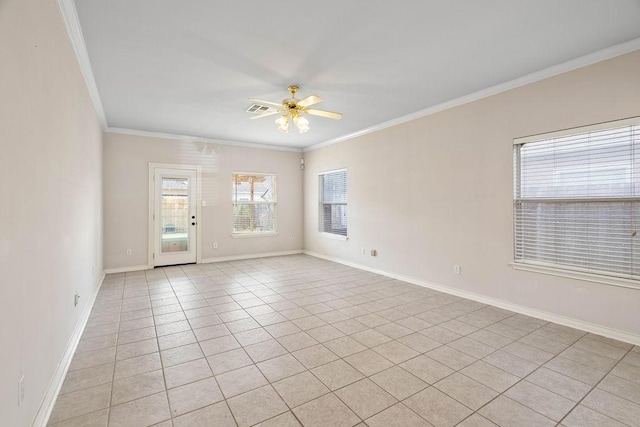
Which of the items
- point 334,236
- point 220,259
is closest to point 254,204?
point 220,259

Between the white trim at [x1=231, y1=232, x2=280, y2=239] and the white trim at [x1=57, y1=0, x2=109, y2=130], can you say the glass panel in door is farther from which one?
the white trim at [x1=57, y1=0, x2=109, y2=130]

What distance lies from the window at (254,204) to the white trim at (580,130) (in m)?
5.21

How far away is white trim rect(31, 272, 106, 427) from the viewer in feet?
5.83

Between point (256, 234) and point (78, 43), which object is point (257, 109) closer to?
point (78, 43)

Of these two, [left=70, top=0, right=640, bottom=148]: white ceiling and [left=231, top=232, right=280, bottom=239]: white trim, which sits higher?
[left=70, top=0, right=640, bottom=148]: white ceiling

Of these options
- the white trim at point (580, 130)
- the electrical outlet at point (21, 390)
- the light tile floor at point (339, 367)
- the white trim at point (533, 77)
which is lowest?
the light tile floor at point (339, 367)

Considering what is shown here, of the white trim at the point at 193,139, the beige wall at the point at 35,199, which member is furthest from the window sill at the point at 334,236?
the beige wall at the point at 35,199

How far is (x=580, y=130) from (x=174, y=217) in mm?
6462

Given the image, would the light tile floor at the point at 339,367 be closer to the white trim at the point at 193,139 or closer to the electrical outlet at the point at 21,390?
the electrical outlet at the point at 21,390

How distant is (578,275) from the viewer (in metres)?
3.12

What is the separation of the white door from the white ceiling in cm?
211

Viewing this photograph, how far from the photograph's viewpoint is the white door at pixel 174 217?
6.04 meters

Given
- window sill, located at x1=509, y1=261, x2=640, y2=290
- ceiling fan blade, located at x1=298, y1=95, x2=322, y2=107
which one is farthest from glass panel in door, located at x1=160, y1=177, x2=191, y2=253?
window sill, located at x1=509, y1=261, x2=640, y2=290

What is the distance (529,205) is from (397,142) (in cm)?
224
